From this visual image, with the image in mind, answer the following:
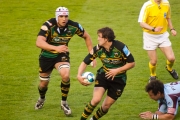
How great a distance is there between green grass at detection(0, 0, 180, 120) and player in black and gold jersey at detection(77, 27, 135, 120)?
1.01 m

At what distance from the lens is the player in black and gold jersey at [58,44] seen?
1129 cm

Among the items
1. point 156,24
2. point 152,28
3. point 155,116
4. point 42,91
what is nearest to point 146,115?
point 155,116

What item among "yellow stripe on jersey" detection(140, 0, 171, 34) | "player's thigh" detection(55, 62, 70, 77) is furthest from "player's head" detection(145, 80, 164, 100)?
"yellow stripe on jersey" detection(140, 0, 171, 34)

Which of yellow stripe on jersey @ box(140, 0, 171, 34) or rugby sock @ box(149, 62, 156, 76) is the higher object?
yellow stripe on jersey @ box(140, 0, 171, 34)

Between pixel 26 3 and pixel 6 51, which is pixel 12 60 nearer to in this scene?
pixel 6 51

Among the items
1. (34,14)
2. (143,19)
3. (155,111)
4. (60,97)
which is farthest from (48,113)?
(34,14)

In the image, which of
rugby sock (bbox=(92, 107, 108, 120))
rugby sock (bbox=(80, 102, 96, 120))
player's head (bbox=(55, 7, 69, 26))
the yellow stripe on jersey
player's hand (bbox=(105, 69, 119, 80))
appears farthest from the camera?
the yellow stripe on jersey

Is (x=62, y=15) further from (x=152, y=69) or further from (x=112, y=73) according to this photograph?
(x=152, y=69)

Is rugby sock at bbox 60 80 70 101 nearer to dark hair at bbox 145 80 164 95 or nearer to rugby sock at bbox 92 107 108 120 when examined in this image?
rugby sock at bbox 92 107 108 120

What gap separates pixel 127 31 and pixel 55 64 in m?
7.70

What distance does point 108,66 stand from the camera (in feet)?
34.9

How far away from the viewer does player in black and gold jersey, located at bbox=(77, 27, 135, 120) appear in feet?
34.1

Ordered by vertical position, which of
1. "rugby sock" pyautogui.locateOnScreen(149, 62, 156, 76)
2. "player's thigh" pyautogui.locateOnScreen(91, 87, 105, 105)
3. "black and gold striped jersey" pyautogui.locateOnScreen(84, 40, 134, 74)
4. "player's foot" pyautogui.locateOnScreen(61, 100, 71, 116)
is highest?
"black and gold striped jersey" pyautogui.locateOnScreen(84, 40, 134, 74)

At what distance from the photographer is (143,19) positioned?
42.9 feet
